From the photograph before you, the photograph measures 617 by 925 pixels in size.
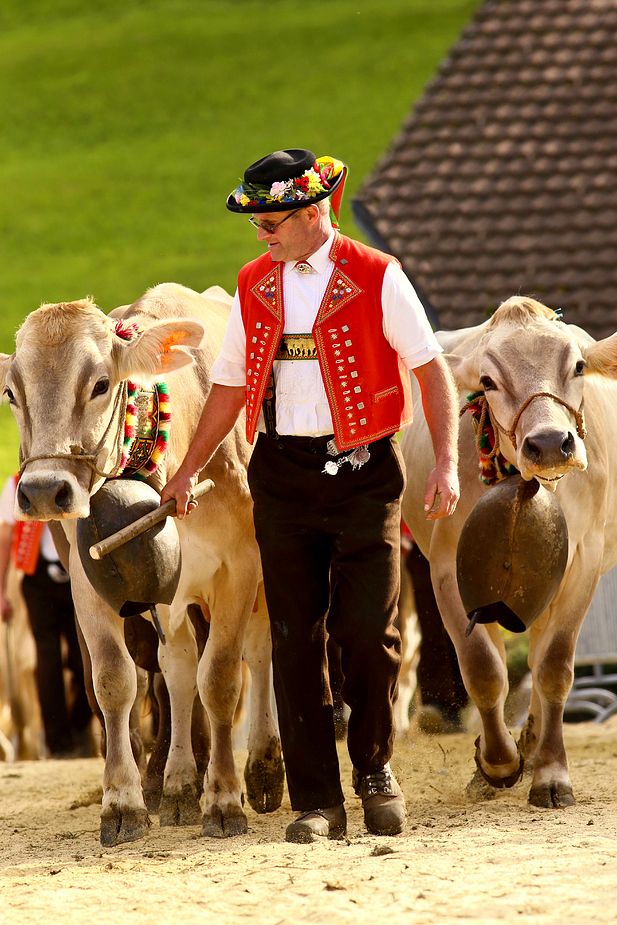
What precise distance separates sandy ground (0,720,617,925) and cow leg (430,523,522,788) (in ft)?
0.53

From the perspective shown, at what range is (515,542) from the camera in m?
4.71

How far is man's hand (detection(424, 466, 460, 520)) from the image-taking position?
4246 mm

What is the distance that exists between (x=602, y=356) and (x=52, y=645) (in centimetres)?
469

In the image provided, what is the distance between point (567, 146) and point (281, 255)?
8.71 m

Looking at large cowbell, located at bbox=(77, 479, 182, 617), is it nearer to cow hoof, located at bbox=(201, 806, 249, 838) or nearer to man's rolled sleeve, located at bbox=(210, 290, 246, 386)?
man's rolled sleeve, located at bbox=(210, 290, 246, 386)

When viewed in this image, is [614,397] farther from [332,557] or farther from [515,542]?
[332,557]

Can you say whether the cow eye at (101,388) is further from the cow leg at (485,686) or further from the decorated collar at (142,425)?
the cow leg at (485,686)

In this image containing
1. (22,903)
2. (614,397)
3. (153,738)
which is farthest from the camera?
(153,738)

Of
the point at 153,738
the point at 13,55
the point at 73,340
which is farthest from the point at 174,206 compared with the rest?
the point at 73,340

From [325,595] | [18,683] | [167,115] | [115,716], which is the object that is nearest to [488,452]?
[325,595]

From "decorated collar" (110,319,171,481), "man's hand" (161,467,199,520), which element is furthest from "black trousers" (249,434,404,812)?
"decorated collar" (110,319,171,481)

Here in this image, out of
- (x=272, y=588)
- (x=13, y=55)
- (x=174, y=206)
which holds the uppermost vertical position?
(x=13, y=55)

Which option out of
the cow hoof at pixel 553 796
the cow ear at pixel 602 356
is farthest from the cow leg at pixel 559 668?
the cow ear at pixel 602 356

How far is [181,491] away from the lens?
4652 millimetres
